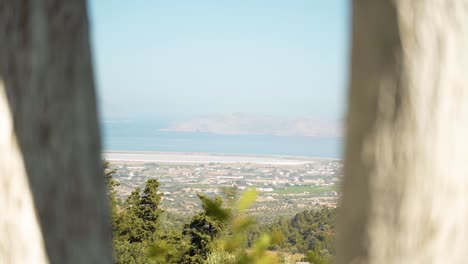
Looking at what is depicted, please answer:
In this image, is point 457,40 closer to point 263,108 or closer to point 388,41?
point 388,41

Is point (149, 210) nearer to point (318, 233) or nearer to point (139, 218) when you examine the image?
point (139, 218)

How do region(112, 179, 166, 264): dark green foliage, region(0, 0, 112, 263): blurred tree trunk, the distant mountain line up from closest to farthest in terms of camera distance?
region(0, 0, 112, 263): blurred tree trunk
region(112, 179, 166, 264): dark green foliage
the distant mountain

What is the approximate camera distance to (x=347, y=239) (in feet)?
2.45

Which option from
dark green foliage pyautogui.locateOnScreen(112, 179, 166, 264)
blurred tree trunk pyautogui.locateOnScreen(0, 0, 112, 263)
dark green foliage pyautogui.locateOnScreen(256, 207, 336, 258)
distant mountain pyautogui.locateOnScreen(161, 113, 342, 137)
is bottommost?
dark green foliage pyautogui.locateOnScreen(112, 179, 166, 264)

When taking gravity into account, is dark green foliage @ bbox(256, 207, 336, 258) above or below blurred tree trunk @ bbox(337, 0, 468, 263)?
below

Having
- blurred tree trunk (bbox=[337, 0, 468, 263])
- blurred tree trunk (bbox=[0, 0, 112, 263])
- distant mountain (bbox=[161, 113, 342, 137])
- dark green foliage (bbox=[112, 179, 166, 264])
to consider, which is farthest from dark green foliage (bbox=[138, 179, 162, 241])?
distant mountain (bbox=[161, 113, 342, 137])

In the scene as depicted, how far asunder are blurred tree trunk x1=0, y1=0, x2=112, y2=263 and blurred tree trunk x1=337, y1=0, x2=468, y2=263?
39 centimetres

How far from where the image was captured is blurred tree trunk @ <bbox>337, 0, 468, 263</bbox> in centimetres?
69

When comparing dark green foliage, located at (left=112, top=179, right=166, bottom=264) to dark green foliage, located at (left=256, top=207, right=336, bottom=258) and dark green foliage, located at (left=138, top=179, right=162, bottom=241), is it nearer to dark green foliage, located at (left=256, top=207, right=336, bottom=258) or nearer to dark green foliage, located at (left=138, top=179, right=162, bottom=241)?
dark green foliage, located at (left=138, top=179, right=162, bottom=241)

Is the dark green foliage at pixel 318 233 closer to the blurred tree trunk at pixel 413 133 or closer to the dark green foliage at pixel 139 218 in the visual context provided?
the blurred tree trunk at pixel 413 133

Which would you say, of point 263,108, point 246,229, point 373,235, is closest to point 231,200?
point 246,229

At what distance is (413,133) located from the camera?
69 centimetres

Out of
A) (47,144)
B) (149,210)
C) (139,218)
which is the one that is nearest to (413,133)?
(47,144)

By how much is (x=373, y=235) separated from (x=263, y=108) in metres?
88.5
